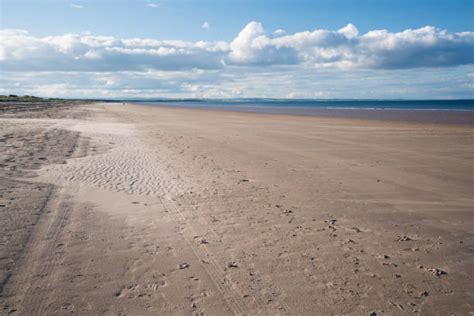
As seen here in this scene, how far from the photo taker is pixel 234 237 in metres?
5.89

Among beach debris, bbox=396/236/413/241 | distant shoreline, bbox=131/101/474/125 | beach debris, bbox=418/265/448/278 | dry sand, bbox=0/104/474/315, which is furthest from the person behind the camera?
distant shoreline, bbox=131/101/474/125

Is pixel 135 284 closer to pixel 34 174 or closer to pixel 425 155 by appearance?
pixel 34 174

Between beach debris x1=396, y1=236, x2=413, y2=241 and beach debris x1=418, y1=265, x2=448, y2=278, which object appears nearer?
beach debris x1=418, y1=265, x2=448, y2=278

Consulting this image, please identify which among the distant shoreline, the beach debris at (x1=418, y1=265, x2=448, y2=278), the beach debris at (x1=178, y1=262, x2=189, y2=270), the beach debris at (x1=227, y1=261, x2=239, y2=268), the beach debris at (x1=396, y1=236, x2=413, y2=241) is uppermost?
the distant shoreline

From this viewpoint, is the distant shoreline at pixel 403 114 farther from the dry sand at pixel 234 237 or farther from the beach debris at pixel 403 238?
the beach debris at pixel 403 238

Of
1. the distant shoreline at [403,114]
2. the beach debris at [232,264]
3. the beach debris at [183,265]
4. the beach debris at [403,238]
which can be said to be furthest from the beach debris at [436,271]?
the distant shoreline at [403,114]

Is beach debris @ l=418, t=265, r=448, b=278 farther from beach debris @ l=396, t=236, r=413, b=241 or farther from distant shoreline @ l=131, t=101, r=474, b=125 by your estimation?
distant shoreline @ l=131, t=101, r=474, b=125

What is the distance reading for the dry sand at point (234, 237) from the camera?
411 centimetres

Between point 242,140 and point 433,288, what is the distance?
1470 centimetres

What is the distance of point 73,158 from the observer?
41.2 feet

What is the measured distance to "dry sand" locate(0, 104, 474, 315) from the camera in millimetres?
4113

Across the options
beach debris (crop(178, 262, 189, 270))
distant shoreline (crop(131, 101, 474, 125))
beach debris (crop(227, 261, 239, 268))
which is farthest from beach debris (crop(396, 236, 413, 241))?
distant shoreline (crop(131, 101, 474, 125))

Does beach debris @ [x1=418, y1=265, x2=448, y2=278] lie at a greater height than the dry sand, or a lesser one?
lesser

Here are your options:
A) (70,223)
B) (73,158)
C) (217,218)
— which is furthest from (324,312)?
(73,158)
